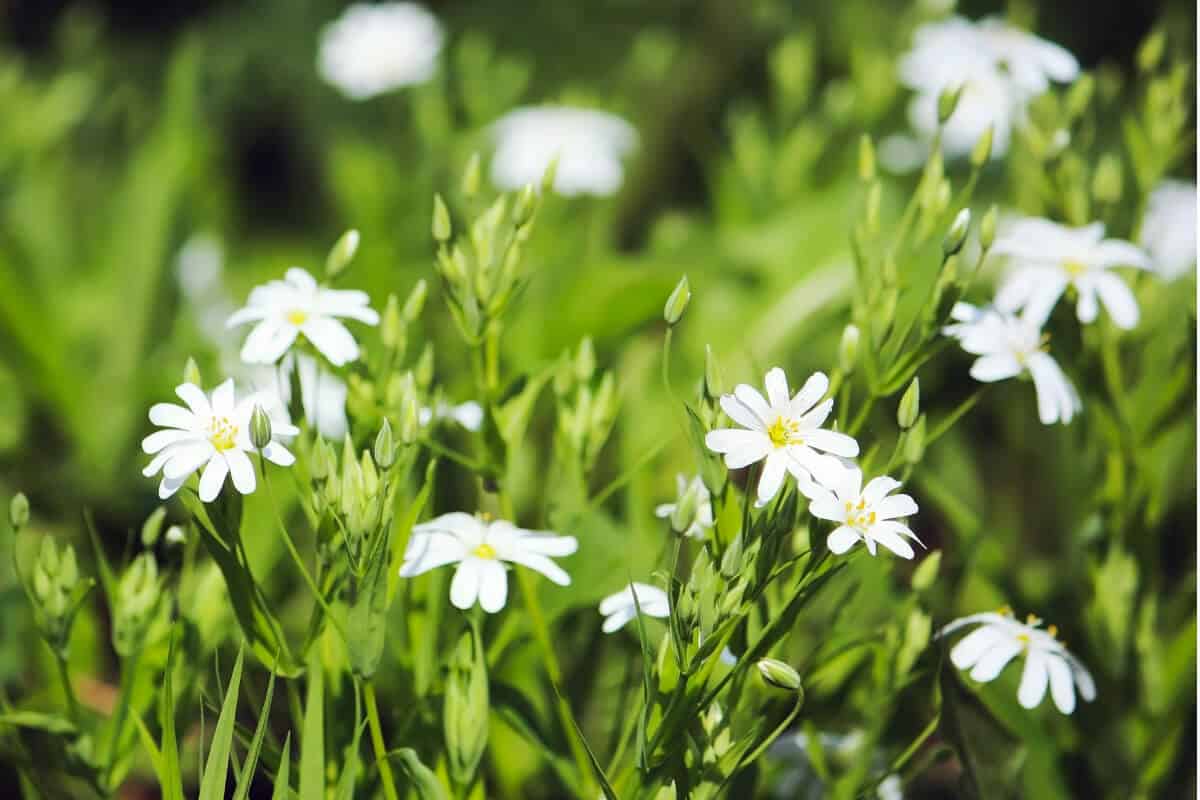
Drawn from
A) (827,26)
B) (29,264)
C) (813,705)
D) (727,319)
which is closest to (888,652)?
(813,705)

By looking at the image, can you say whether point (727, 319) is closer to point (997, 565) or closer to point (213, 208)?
point (997, 565)

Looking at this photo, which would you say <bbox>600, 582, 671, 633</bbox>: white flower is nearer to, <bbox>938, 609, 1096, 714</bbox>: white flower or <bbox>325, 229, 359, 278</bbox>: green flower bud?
<bbox>938, 609, 1096, 714</bbox>: white flower

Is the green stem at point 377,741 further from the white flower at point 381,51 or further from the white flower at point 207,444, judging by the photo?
the white flower at point 381,51

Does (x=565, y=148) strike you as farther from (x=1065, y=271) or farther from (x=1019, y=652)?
(x=1019, y=652)

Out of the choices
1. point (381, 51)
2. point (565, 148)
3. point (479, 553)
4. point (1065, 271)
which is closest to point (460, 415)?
point (479, 553)

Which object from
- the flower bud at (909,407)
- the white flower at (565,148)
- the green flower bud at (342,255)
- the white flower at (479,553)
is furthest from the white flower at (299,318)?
the white flower at (565,148)

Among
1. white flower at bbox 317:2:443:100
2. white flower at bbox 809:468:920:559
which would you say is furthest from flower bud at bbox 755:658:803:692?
white flower at bbox 317:2:443:100
